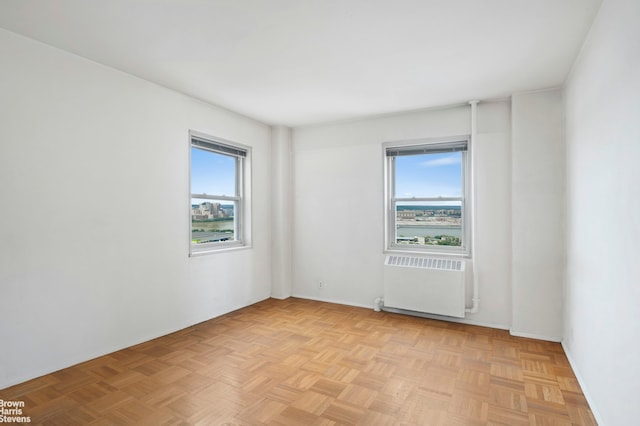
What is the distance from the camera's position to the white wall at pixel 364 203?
3.90 meters

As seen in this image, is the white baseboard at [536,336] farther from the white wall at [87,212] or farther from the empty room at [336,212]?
the white wall at [87,212]

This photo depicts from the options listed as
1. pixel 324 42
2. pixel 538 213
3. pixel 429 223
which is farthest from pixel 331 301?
pixel 324 42

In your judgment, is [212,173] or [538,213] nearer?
[538,213]

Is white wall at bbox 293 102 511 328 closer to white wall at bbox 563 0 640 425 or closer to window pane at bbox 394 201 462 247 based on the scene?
window pane at bbox 394 201 462 247

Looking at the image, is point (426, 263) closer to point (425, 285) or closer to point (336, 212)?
point (425, 285)

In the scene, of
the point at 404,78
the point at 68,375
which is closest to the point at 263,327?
the point at 68,375

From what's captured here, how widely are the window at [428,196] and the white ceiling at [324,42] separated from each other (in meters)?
0.87

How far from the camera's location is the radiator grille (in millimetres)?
4083

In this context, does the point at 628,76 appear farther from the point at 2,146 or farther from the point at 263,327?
the point at 2,146

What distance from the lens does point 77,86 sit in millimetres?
2871

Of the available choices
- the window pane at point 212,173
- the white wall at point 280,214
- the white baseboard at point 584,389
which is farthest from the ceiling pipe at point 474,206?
the window pane at point 212,173

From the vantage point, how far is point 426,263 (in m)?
4.25

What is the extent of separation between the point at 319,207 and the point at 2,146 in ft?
11.7

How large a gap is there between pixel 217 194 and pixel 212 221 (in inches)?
14.5
